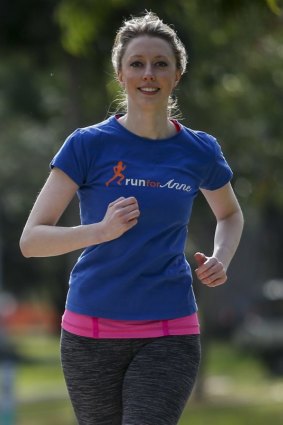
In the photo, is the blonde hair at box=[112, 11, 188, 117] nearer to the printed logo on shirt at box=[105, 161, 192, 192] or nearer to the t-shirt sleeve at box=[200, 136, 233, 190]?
the t-shirt sleeve at box=[200, 136, 233, 190]

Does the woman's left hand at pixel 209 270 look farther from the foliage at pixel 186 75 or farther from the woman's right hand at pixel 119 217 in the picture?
the foliage at pixel 186 75

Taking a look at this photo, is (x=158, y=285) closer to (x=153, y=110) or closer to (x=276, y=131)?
(x=153, y=110)

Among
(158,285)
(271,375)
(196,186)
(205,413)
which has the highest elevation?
(196,186)

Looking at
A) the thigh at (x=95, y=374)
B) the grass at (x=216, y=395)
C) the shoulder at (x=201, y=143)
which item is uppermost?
the shoulder at (x=201, y=143)

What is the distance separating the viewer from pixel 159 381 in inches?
167

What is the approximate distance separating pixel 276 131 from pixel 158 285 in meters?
11.2

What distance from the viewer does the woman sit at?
14.0 ft

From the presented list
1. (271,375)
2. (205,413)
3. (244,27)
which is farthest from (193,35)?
(271,375)

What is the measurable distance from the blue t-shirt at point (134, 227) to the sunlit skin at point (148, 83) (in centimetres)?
6

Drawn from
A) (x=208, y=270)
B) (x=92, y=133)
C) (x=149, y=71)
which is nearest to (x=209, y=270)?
(x=208, y=270)

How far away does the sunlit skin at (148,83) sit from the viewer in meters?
4.41

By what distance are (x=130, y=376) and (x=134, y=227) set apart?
20.1 inches

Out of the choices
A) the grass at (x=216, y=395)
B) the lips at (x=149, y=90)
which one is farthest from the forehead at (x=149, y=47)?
the grass at (x=216, y=395)

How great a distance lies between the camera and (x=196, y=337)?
4.41 metres
